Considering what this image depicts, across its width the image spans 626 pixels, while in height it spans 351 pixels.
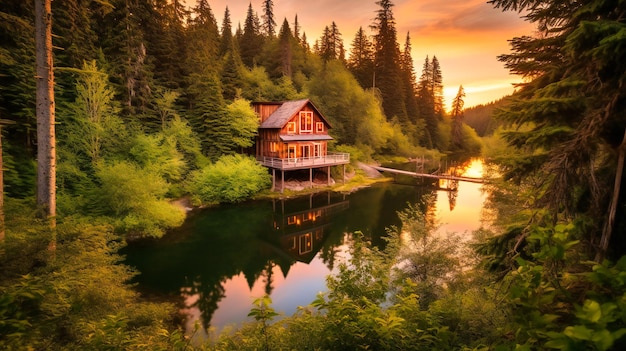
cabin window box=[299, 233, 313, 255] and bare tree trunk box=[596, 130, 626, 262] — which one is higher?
bare tree trunk box=[596, 130, 626, 262]

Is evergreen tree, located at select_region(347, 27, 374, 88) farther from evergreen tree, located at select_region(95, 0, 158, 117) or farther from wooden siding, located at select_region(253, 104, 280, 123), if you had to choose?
evergreen tree, located at select_region(95, 0, 158, 117)

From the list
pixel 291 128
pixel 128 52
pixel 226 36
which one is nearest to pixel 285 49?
pixel 226 36

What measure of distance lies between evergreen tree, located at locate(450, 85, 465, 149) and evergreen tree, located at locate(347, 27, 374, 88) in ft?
77.9

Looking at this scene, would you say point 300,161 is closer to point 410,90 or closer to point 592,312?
point 592,312

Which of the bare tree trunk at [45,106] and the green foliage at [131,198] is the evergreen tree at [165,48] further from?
the bare tree trunk at [45,106]

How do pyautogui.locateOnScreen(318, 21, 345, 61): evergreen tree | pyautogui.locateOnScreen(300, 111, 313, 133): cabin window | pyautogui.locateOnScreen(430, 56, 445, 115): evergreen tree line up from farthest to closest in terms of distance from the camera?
pyautogui.locateOnScreen(430, 56, 445, 115): evergreen tree
pyautogui.locateOnScreen(318, 21, 345, 61): evergreen tree
pyautogui.locateOnScreen(300, 111, 313, 133): cabin window

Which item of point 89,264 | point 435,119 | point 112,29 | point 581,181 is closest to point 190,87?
point 112,29

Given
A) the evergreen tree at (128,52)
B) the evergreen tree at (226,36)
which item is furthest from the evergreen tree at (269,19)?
the evergreen tree at (128,52)

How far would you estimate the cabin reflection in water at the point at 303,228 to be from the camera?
18016mm

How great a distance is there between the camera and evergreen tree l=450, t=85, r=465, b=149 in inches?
2776

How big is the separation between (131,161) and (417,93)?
6794cm

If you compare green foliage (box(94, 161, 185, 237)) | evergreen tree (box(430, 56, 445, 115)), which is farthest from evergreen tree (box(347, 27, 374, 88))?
green foliage (box(94, 161, 185, 237))

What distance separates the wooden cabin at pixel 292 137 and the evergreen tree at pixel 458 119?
48953 mm

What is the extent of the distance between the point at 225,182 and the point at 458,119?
209ft
